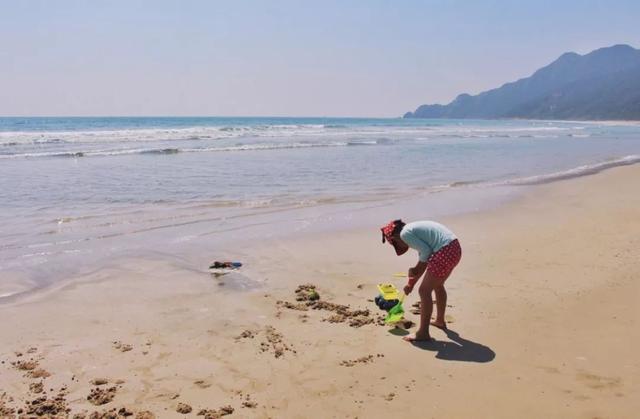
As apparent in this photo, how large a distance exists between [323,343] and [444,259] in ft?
4.60

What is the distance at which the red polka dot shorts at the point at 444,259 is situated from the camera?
5289 millimetres

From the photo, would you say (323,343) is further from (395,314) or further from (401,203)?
(401,203)

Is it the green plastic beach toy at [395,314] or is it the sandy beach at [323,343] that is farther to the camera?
the green plastic beach toy at [395,314]

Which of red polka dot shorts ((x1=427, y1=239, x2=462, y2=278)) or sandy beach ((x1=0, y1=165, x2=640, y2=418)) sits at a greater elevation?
red polka dot shorts ((x1=427, y1=239, x2=462, y2=278))

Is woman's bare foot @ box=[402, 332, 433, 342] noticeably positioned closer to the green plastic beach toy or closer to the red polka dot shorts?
the green plastic beach toy

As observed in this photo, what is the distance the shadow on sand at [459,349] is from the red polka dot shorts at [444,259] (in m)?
0.63

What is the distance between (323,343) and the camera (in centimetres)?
514

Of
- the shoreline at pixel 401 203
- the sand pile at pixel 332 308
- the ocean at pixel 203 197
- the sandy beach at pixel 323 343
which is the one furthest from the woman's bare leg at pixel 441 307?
the ocean at pixel 203 197

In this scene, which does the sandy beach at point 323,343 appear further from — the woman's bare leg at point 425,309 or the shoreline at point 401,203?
the shoreline at point 401,203

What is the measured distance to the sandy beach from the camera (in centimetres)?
409

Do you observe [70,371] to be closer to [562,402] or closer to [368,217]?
[562,402]

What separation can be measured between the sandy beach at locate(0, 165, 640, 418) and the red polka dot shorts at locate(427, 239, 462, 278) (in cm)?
63

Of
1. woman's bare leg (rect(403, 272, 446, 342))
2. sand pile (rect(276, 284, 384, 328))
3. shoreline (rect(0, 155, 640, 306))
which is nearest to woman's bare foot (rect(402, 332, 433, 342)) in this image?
woman's bare leg (rect(403, 272, 446, 342))

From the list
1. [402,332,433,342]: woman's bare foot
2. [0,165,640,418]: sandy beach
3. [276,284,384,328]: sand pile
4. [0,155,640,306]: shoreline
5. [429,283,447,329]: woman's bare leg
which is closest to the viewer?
[0,165,640,418]: sandy beach
